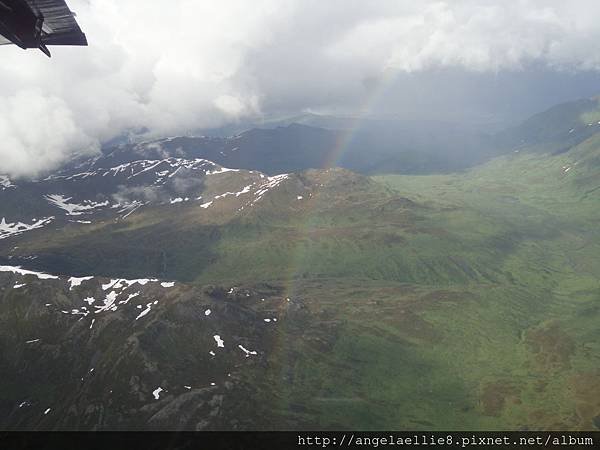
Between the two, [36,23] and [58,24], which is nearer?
[36,23]

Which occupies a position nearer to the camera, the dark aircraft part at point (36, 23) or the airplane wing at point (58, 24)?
the dark aircraft part at point (36, 23)

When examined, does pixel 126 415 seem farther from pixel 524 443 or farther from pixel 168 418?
pixel 524 443

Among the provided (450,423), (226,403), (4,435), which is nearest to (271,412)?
(226,403)

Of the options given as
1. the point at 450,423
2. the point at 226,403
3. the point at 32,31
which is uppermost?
the point at 32,31

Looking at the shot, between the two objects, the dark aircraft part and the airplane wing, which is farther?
the airplane wing

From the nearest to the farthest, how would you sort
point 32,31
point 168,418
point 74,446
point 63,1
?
point 63,1, point 32,31, point 74,446, point 168,418

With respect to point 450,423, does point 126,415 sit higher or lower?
higher

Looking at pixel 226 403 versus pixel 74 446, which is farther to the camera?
pixel 226 403

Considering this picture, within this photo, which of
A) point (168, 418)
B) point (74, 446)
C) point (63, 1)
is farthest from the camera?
point (168, 418)
